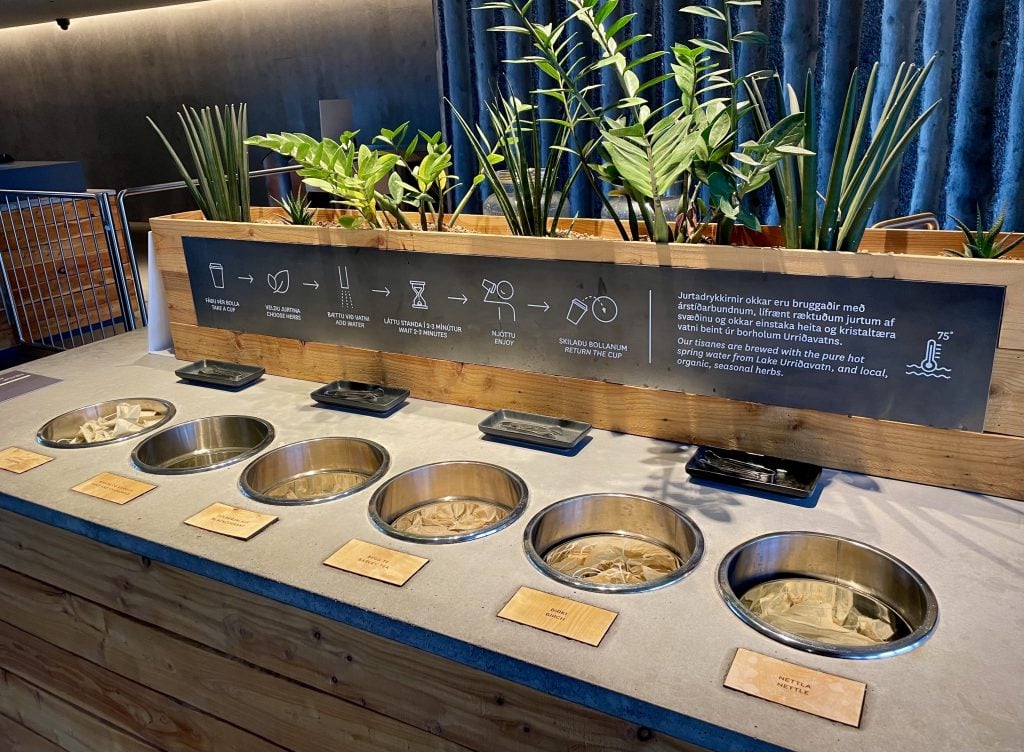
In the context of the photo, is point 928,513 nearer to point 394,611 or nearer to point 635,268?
point 635,268

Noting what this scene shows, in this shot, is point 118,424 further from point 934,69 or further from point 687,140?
point 934,69

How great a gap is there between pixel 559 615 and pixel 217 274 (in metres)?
1.22

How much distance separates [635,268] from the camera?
1305 mm

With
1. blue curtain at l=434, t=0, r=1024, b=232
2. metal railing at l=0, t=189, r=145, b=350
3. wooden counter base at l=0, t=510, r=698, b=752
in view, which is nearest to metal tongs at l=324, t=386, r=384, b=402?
wooden counter base at l=0, t=510, r=698, b=752

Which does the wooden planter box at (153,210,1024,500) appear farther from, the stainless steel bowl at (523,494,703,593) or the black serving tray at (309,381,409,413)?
the stainless steel bowl at (523,494,703,593)

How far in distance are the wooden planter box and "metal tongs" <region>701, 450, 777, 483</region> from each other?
1.7 inches

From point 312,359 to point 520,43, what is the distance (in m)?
2.46

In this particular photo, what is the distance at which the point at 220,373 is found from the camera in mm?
1845

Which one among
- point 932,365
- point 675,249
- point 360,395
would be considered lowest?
point 360,395

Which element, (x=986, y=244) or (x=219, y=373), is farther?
(x=219, y=373)

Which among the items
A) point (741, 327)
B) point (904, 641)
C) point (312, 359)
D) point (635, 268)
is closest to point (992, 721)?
point (904, 641)

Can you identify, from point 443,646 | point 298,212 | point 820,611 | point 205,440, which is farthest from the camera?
point 298,212

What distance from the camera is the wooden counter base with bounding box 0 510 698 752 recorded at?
989 mm

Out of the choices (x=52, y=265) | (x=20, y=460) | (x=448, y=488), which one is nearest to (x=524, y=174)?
(x=448, y=488)
